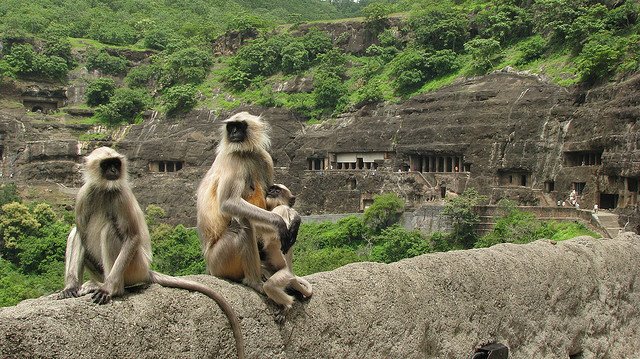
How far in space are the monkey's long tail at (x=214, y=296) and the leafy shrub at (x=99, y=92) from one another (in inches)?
2139

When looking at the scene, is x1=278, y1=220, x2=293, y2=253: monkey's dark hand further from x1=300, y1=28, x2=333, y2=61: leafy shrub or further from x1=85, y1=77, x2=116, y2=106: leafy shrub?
x1=85, y1=77, x2=116, y2=106: leafy shrub

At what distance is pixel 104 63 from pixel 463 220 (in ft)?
131

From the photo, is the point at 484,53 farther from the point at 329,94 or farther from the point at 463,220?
the point at 463,220

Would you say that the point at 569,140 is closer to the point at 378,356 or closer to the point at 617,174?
the point at 617,174

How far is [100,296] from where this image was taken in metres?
3.57

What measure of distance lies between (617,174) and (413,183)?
11642mm

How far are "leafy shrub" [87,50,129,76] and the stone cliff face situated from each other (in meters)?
9.77

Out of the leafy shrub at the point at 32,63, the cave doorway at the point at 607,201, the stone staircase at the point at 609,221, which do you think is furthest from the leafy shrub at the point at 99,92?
the stone staircase at the point at 609,221

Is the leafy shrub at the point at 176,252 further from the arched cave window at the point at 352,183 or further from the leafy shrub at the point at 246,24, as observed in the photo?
the leafy shrub at the point at 246,24

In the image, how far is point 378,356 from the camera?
197 inches

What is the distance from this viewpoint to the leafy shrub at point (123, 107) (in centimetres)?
5250

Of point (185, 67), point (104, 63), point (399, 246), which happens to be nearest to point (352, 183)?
point (399, 246)

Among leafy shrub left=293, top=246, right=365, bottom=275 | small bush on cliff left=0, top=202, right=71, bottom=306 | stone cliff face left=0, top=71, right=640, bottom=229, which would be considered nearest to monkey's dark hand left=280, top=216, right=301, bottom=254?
leafy shrub left=293, top=246, right=365, bottom=275

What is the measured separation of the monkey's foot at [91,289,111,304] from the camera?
352cm
